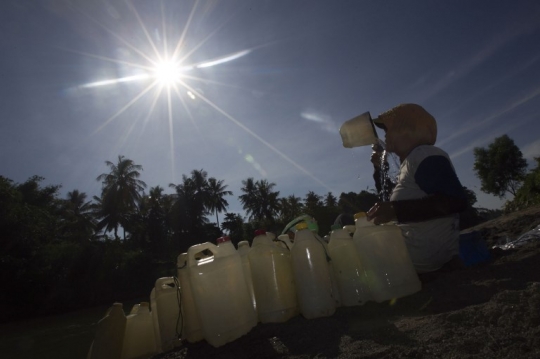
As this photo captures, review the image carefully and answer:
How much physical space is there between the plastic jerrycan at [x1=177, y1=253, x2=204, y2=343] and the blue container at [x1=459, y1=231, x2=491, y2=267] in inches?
84.6

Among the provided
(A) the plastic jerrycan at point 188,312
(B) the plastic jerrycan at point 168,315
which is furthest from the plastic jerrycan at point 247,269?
(B) the plastic jerrycan at point 168,315

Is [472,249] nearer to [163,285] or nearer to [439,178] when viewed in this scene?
[439,178]

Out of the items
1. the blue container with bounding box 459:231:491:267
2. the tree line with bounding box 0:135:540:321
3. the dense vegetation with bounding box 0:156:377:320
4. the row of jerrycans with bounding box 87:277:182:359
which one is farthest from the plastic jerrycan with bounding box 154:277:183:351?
the dense vegetation with bounding box 0:156:377:320

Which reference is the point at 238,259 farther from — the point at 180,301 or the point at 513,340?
the point at 513,340

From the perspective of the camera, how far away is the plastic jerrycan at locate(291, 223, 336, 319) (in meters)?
2.19

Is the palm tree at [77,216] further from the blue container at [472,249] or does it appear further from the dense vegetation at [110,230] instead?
the blue container at [472,249]

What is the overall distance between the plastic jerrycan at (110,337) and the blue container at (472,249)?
2.85 meters

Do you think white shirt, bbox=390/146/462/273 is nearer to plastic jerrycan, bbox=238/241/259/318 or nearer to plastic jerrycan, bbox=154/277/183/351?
plastic jerrycan, bbox=238/241/259/318

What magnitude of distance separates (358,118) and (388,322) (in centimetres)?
253

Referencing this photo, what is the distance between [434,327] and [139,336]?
2691mm

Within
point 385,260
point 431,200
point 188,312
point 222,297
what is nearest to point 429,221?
point 431,200

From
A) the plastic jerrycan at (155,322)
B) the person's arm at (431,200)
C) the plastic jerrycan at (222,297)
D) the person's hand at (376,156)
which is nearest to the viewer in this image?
the plastic jerrycan at (222,297)

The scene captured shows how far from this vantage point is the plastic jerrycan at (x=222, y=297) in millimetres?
2105

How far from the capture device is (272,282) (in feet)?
7.57
